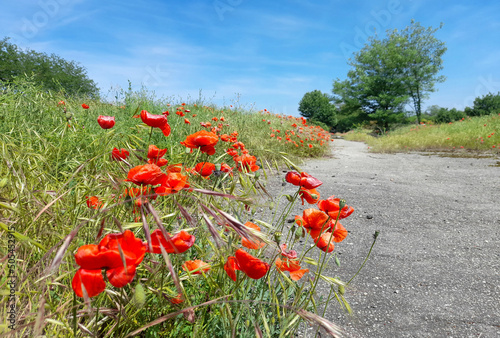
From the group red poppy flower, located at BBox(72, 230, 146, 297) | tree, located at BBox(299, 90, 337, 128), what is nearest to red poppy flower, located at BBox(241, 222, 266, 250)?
red poppy flower, located at BBox(72, 230, 146, 297)

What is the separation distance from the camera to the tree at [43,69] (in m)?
17.6

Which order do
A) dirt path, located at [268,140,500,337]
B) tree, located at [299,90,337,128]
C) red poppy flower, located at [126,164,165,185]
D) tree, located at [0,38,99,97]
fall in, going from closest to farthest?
red poppy flower, located at [126,164,165,185] → dirt path, located at [268,140,500,337] → tree, located at [0,38,99,97] → tree, located at [299,90,337,128]

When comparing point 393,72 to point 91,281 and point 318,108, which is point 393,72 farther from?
point 91,281

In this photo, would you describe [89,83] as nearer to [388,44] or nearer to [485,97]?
[388,44]

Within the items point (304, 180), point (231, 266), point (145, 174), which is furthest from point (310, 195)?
point (145, 174)

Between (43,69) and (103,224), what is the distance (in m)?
24.3

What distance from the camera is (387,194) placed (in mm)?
3480

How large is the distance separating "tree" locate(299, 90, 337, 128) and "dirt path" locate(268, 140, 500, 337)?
28025 millimetres

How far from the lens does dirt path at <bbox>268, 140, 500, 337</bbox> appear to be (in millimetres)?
1345

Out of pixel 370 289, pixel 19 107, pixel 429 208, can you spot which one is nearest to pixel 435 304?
pixel 370 289

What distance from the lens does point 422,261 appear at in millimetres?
1938

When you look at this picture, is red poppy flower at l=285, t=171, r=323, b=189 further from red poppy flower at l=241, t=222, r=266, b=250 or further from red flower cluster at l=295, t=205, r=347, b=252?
red poppy flower at l=241, t=222, r=266, b=250

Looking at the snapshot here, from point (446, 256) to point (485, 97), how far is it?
120ft

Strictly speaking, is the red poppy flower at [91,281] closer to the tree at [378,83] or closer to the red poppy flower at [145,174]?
the red poppy flower at [145,174]
